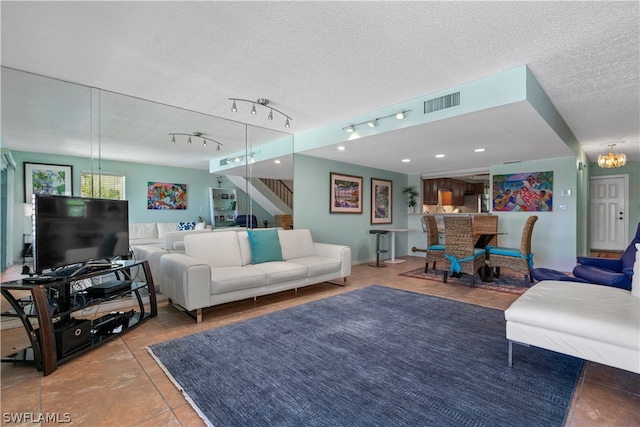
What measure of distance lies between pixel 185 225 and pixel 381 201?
465 centimetres

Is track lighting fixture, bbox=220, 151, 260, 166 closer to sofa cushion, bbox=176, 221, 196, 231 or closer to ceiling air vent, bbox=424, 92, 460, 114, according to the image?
sofa cushion, bbox=176, 221, 196, 231

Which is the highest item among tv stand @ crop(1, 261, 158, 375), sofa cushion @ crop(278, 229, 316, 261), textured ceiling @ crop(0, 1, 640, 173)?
textured ceiling @ crop(0, 1, 640, 173)

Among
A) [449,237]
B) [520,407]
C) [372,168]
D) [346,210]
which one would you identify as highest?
[372,168]

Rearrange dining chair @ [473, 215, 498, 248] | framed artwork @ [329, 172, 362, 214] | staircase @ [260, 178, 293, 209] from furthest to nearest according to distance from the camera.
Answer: dining chair @ [473, 215, 498, 248] → framed artwork @ [329, 172, 362, 214] → staircase @ [260, 178, 293, 209]

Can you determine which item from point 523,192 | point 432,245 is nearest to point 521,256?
point 432,245

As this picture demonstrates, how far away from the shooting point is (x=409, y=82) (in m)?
3.08

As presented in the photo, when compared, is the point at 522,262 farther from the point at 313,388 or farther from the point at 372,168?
the point at 313,388

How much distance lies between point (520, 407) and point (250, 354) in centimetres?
183

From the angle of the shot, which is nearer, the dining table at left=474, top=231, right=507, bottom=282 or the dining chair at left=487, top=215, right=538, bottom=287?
the dining chair at left=487, top=215, right=538, bottom=287

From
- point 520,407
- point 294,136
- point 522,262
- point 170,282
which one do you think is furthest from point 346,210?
point 520,407

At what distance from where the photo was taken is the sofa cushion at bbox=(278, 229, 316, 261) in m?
4.38

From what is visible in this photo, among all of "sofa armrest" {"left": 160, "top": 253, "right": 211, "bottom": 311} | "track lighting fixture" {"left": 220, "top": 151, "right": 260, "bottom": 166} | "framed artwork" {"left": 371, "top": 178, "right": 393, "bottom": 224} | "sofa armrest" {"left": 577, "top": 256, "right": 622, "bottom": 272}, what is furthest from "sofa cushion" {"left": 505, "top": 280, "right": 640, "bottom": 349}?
"framed artwork" {"left": 371, "top": 178, "right": 393, "bottom": 224}

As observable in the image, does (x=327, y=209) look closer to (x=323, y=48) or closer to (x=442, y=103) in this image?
(x=442, y=103)

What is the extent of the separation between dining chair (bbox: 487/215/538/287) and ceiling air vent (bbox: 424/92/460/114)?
2.50 m
